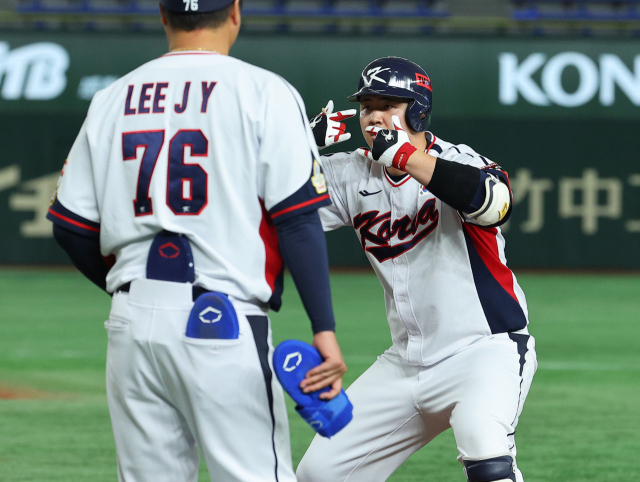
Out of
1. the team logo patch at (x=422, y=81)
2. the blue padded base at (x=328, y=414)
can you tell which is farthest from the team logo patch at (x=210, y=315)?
the team logo patch at (x=422, y=81)

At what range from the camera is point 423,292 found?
11.9 feet

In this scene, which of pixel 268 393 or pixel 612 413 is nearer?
pixel 268 393

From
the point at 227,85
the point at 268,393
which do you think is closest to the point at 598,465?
the point at 268,393

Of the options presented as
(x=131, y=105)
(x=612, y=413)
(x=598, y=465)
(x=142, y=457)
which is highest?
(x=131, y=105)

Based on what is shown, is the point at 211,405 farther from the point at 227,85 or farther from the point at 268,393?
the point at 227,85

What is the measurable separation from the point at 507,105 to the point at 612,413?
903cm

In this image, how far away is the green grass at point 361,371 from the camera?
4.93 metres

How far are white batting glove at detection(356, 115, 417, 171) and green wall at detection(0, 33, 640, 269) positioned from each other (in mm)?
10920

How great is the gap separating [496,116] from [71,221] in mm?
12504

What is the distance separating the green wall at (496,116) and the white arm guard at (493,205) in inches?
432

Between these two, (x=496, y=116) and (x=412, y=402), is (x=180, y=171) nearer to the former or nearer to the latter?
(x=412, y=402)

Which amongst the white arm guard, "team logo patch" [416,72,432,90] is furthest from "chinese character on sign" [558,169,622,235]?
the white arm guard

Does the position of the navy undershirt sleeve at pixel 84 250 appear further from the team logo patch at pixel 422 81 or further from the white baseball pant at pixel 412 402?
the team logo patch at pixel 422 81

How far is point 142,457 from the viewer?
8.07 ft
